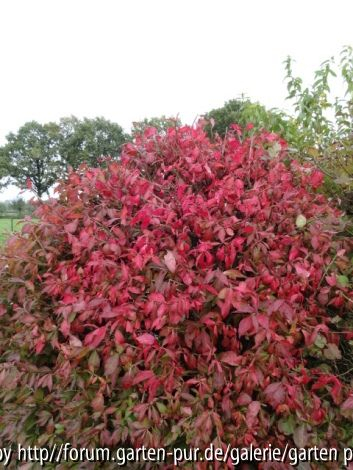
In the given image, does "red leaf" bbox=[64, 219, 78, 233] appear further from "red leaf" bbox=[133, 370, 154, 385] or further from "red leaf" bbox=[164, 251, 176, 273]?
"red leaf" bbox=[133, 370, 154, 385]

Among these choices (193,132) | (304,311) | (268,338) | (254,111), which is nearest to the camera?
(268,338)

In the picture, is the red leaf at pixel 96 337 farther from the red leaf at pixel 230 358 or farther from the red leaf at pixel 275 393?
the red leaf at pixel 275 393

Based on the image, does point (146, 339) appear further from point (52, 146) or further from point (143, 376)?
point (52, 146)

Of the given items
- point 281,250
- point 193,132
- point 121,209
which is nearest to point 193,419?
point 281,250

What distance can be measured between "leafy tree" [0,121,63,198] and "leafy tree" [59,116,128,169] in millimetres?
1446

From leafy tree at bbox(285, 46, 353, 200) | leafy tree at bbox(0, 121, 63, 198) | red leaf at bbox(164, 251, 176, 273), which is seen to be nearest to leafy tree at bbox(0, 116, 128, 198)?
leafy tree at bbox(0, 121, 63, 198)

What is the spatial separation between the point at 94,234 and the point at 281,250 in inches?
34.6

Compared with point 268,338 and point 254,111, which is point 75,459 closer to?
point 268,338

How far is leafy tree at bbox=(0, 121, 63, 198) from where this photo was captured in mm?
47625

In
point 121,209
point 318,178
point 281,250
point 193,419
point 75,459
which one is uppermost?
point 318,178

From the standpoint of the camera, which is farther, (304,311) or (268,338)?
(304,311)

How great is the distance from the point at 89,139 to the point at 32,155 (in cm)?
665

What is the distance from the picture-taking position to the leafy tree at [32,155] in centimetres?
4762

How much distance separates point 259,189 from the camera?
85.7 inches
